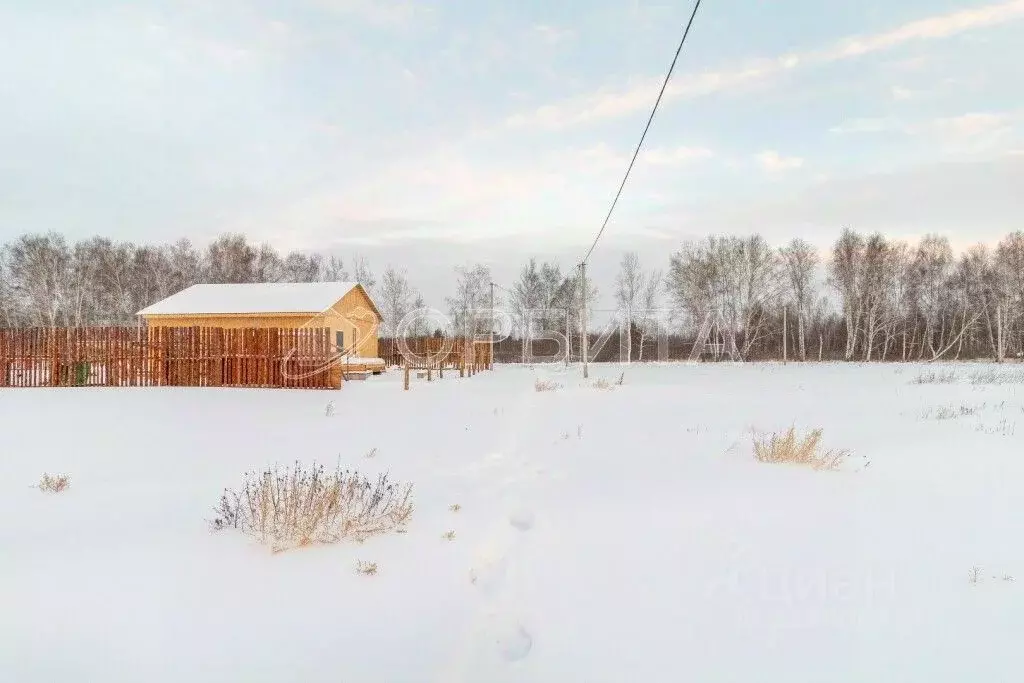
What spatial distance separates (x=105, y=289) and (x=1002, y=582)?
1917 inches

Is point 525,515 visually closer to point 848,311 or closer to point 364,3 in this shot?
point 364,3

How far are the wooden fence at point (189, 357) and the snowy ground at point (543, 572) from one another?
7419mm

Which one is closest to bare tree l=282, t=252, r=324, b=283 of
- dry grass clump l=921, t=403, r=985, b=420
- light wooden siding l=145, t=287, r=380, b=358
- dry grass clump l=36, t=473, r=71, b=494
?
light wooden siding l=145, t=287, r=380, b=358

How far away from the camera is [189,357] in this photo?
14.5 metres

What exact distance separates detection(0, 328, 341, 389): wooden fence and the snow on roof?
4.72 meters

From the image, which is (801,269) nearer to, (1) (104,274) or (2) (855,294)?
(2) (855,294)

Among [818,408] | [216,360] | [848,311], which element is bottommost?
[818,408]

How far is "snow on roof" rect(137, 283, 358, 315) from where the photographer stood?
64.2ft

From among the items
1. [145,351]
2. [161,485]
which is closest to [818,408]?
[161,485]

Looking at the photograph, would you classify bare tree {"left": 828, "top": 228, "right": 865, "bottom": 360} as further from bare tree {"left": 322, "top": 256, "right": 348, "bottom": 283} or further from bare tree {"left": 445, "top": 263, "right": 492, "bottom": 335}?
bare tree {"left": 322, "top": 256, "right": 348, "bottom": 283}

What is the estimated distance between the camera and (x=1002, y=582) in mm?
3066

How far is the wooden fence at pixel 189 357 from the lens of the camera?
14281 millimetres

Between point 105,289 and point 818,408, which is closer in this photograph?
point 818,408

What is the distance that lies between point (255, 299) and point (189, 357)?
6.99 metres
